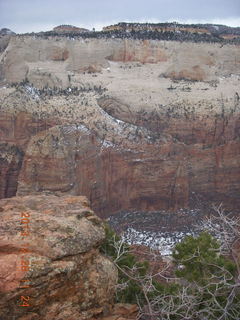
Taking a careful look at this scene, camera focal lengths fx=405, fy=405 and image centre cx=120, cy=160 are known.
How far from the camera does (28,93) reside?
27734 millimetres

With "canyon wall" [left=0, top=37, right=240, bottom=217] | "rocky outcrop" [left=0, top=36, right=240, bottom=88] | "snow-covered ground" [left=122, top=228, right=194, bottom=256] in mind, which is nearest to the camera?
"snow-covered ground" [left=122, top=228, right=194, bottom=256]

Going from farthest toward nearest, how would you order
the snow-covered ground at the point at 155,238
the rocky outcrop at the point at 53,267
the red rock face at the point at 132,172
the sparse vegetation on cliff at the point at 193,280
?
1. the red rock face at the point at 132,172
2. the snow-covered ground at the point at 155,238
3. the sparse vegetation on cliff at the point at 193,280
4. the rocky outcrop at the point at 53,267

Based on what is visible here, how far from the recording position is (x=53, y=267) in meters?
6.11

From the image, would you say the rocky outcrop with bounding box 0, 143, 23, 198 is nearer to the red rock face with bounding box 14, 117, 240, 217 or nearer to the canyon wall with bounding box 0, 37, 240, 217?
the canyon wall with bounding box 0, 37, 240, 217

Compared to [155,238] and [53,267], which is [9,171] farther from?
[53,267]

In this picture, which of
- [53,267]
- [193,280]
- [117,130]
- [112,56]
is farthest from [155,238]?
[112,56]

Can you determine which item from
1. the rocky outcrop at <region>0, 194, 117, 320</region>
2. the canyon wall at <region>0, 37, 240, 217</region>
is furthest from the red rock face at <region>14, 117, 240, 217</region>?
the rocky outcrop at <region>0, 194, 117, 320</region>

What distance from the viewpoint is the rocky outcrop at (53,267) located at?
5879 millimetres

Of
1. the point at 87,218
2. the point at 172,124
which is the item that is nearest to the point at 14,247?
the point at 87,218

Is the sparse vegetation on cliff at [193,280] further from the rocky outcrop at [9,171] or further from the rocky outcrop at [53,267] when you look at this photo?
the rocky outcrop at [9,171]

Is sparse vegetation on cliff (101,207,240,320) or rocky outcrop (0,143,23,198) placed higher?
sparse vegetation on cliff (101,207,240,320)

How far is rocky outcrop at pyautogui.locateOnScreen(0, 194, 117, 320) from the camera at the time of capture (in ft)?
19.3

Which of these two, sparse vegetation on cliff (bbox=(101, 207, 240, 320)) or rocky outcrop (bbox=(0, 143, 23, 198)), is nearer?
sparse vegetation on cliff (bbox=(101, 207, 240, 320))

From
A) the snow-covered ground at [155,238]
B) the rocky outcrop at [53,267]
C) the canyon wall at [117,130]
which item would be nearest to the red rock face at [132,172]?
the canyon wall at [117,130]
